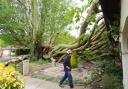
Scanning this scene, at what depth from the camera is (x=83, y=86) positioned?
679 inches

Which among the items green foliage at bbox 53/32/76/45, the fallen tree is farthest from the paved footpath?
green foliage at bbox 53/32/76/45

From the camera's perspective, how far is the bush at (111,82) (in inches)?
600

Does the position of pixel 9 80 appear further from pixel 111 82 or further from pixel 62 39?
pixel 62 39

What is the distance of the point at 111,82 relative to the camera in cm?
1553

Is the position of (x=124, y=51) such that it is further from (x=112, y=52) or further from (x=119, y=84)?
(x=112, y=52)

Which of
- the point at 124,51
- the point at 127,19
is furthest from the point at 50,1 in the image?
the point at 127,19

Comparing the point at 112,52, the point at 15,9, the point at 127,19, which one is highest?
the point at 15,9

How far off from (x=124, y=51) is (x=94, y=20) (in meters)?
2.65

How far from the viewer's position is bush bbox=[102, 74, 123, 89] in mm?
15230

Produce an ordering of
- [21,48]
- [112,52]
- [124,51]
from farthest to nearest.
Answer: [21,48], [112,52], [124,51]

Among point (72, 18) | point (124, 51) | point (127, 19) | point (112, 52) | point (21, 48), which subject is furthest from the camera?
point (21, 48)

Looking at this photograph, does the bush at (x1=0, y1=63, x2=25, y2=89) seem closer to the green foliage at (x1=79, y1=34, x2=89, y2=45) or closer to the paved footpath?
the paved footpath

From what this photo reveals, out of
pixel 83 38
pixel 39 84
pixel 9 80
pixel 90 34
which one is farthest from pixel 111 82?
pixel 9 80

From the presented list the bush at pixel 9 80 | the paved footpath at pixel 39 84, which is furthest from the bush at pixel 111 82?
the bush at pixel 9 80
